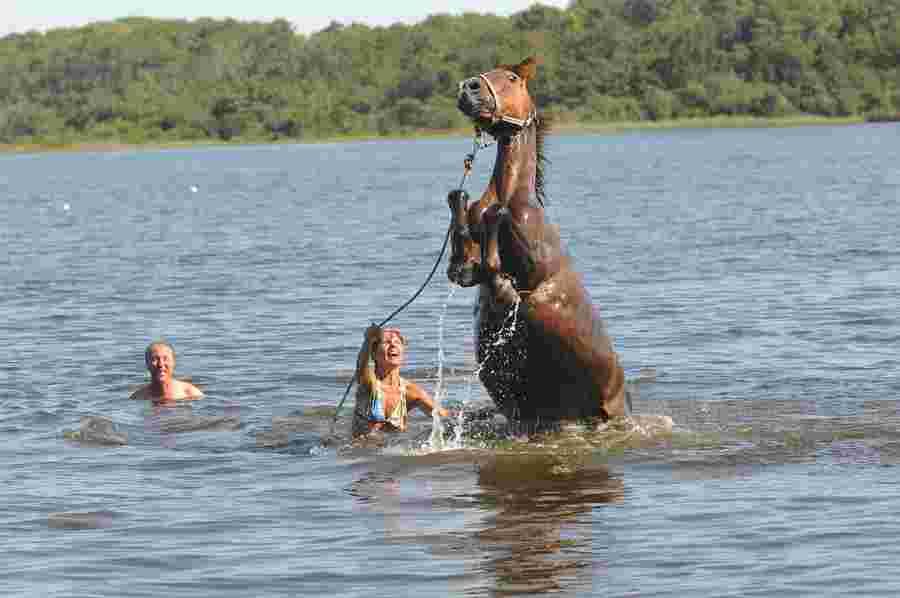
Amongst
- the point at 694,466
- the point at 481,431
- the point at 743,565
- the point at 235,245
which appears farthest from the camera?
the point at 235,245

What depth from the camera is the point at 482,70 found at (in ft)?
477

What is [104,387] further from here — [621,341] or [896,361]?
[896,361]

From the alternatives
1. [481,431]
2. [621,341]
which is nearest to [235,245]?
[621,341]

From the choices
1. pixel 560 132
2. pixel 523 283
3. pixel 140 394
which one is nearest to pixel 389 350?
pixel 523 283

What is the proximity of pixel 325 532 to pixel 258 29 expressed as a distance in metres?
175

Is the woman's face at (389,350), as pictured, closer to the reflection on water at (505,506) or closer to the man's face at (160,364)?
the reflection on water at (505,506)

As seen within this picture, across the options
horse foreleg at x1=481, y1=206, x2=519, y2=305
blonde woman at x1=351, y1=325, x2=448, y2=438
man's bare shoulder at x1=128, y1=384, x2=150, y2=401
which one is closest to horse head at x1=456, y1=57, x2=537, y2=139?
horse foreleg at x1=481, y1=206, x2=519, y2=305

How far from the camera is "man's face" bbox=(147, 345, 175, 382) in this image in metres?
16.4

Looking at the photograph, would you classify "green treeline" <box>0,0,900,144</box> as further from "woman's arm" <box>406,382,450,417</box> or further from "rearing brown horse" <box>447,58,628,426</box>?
"rearing brown horse" <box>447,58,628,426</box>

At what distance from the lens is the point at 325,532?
11.1m

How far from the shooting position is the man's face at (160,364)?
53.8 ft

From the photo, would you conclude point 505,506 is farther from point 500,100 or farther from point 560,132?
point 560,132

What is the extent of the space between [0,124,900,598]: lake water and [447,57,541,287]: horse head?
4.75 feet

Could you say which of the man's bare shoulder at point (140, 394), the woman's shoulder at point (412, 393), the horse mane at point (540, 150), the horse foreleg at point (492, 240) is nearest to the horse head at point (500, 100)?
the horse mane at point (540, 150)
